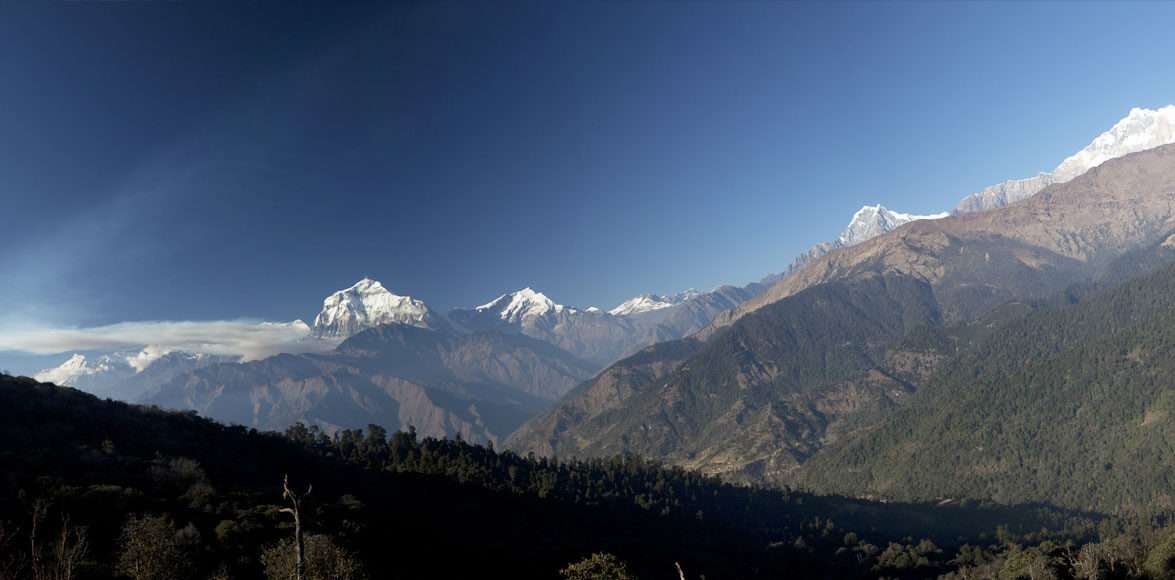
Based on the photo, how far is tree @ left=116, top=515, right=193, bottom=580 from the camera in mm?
52469

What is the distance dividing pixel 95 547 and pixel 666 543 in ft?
523

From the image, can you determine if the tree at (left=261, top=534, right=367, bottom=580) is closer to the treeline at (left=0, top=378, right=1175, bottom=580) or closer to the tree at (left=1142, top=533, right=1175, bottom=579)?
the treeline at (left=0, top=378, right=1175, bottom=580)

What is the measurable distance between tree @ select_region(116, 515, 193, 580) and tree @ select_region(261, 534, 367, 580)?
7.16 meters

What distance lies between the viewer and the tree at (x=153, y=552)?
172 ft

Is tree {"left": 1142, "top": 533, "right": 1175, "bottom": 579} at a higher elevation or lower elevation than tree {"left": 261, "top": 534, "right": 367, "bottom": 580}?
lower

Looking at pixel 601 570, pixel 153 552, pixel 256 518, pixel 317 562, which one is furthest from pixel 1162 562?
pixel 153 552

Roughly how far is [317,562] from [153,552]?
13476mm

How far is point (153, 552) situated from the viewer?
5378 centimetres

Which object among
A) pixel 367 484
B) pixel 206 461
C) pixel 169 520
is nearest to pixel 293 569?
A: pixel 169 520

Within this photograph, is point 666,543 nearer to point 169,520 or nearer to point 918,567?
point 918,567

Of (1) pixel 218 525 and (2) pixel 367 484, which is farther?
(2) pixel 367 484

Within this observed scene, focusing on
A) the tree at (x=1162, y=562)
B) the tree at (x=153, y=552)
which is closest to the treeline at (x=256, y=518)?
the tree at (x=153, y=552)

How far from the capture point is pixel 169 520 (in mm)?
65688

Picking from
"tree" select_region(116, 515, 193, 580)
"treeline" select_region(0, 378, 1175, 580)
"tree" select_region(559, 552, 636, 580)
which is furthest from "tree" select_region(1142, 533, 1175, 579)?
"tree" select_region(116, 515, 193, 580)
